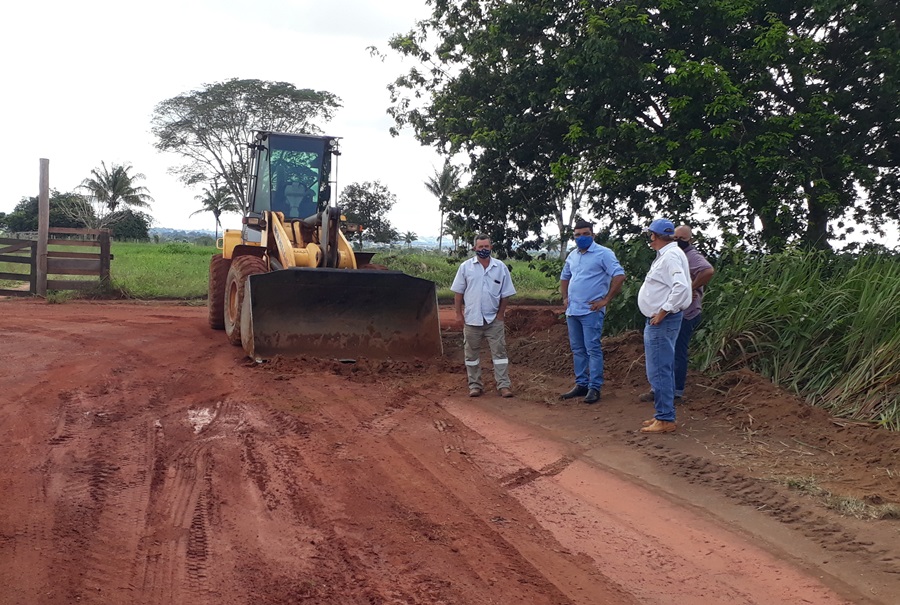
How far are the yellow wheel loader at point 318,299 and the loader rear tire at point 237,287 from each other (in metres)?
0.01

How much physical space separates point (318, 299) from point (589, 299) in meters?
3.38

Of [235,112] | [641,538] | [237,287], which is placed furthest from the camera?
[235,112]

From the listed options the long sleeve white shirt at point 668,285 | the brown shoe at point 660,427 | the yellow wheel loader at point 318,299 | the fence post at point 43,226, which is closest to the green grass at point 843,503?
the brown shoe at point 660,427

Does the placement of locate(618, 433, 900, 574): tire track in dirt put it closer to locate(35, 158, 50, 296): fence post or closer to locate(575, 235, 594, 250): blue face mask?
locate(575, 235, 594, 250): blue face mask

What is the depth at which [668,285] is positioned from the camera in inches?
259

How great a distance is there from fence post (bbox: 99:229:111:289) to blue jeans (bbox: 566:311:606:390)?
40.6 feet

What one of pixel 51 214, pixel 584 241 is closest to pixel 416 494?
pixel 584 241

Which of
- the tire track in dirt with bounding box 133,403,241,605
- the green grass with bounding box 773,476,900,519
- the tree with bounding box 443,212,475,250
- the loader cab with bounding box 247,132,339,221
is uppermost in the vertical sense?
the loader cab with bounding box 247,132,339,221

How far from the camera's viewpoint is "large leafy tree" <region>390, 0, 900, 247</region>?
10.1 meters

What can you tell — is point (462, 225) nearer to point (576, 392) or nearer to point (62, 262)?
point (576, 392)

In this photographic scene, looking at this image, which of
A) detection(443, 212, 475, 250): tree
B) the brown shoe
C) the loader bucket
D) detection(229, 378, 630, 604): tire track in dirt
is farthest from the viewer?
detection(443, 212, 475, 250): tree

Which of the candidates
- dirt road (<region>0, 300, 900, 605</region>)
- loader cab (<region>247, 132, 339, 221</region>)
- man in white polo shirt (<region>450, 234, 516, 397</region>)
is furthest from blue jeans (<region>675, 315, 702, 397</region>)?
loader cab (<region>247, 132, 339, 221</region>)

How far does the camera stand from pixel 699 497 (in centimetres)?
520

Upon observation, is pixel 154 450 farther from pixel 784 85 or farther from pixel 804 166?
pixel 784 85
